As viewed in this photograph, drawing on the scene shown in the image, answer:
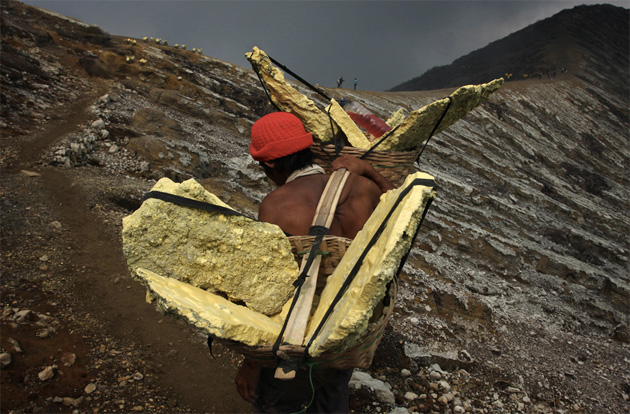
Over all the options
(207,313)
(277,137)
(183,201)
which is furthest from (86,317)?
(207,313)

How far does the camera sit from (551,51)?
154 feet

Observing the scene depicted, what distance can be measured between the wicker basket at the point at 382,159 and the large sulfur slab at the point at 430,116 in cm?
10

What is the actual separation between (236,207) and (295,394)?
5.09 metres

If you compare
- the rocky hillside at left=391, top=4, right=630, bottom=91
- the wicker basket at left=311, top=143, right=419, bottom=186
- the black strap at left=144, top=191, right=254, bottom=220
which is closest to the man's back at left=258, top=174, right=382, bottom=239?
the black strap at left=144, top=191, right=254, bottom=220

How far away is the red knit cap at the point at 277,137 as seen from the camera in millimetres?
2129

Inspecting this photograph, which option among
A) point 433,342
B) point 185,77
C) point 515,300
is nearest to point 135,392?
point 433,342

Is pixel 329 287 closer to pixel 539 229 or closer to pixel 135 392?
pixel 135 392

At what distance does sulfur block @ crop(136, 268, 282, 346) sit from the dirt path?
1.93m

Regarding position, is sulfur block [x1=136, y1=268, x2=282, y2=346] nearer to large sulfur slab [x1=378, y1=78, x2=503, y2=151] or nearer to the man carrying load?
the man carrying load

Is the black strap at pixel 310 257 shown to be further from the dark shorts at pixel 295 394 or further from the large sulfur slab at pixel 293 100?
the large sulfur slab at pixel 293 100

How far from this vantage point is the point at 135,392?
9.30 ft

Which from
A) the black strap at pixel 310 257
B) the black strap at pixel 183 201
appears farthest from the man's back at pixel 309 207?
the black strap at pixel 183 201

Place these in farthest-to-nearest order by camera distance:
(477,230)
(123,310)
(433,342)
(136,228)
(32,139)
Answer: (477,230) < (32,139) < (433,342) < (123,310) < (136,228)

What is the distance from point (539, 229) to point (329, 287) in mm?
12659
